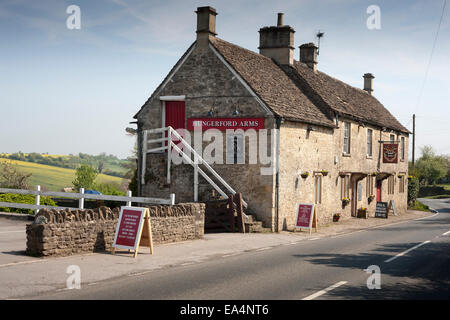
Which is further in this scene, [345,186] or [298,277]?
[345,186]

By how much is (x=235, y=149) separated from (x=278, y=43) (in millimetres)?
9291

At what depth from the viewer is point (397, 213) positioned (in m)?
37.9

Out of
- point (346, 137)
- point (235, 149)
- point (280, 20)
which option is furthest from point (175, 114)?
point (346, 137)

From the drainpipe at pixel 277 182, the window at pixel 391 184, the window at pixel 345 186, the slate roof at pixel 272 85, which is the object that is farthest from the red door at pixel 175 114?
the window at pixel 391 184

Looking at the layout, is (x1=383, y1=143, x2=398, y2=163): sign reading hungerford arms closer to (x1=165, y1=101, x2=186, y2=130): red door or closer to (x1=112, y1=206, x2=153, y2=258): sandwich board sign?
(x1=165, y1=101, x2=186, y2=130): red door

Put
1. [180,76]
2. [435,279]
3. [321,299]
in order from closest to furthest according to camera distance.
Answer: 1. [321,299]
2. [435,279]
3. [180,76]

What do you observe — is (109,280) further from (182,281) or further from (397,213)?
(397,213)

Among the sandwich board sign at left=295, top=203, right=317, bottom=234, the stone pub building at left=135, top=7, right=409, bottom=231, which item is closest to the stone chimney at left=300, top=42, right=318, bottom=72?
the stone pub building at left=135, top=7, right=409, bottom=231

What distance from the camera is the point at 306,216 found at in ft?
69.1

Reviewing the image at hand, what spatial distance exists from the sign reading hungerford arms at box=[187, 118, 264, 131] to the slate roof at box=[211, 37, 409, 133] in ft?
3.33

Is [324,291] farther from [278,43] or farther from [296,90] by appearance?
[278,43]

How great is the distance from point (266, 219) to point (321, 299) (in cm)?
1239

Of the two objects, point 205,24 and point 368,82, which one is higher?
point 368,82
